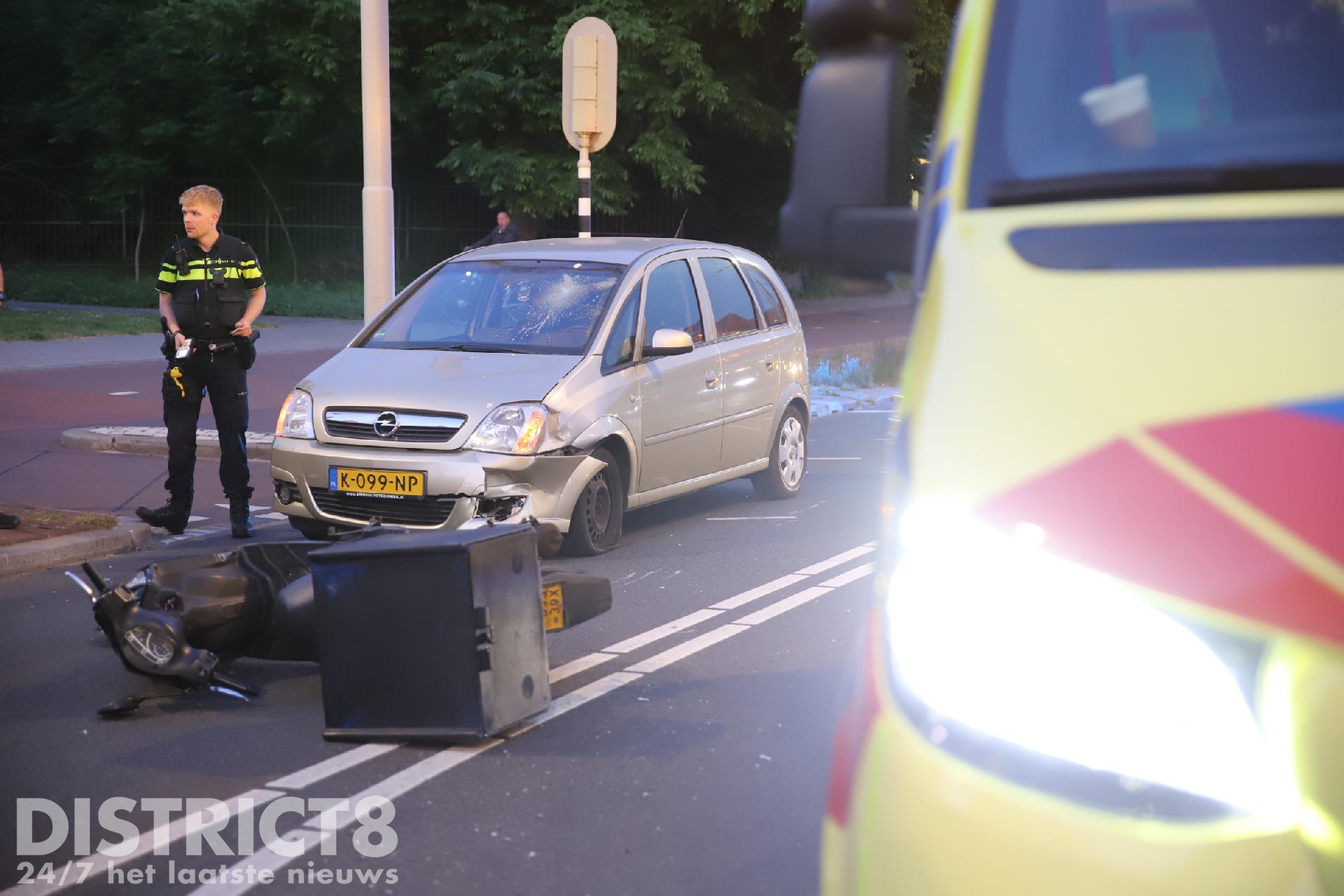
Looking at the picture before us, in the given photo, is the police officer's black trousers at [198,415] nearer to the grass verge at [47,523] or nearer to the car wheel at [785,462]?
the grass verge at [47,523]

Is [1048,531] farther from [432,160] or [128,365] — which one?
[432,160]

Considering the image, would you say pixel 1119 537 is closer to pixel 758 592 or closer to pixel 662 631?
pixel 662 631

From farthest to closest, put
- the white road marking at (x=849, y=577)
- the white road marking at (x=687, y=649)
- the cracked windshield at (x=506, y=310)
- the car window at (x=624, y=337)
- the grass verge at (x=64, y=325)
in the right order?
1. the grass verge at (x=64, y=325)
2. the cracked windshield at (x=506, y=310)
3. the car window at (x=624, y=337)
4. the white road marking at (x=849, y=577)
5. the white road marking at (x=687, y=649)

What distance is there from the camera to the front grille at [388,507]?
824 cm

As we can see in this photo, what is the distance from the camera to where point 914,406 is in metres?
2.13

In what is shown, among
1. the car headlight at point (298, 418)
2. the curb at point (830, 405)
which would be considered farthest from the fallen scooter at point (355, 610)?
the curb at point (830, 405)

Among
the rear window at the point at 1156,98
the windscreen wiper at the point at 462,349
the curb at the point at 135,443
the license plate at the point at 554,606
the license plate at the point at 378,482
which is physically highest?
the rear window at the point at 1156,98

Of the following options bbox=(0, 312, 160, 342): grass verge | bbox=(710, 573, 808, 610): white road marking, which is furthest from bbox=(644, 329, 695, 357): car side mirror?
bbox=(0, 312, 160, 342): grass verge

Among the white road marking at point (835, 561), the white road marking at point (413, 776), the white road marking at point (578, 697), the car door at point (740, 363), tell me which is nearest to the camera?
the white road marking at point (413, 776)

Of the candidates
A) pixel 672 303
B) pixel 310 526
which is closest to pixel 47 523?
pixel 310 526

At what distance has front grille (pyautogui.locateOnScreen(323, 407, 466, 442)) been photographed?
8.27m

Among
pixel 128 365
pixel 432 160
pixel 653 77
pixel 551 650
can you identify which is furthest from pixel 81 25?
pixel 551 650

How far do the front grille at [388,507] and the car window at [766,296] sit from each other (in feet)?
11.1

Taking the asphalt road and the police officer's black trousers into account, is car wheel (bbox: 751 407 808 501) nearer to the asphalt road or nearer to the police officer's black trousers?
the asphalt road
